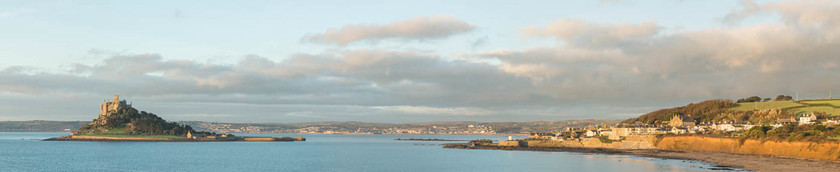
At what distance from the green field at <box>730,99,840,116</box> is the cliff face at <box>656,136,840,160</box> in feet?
166

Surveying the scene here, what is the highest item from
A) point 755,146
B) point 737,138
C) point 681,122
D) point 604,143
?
point 681,122

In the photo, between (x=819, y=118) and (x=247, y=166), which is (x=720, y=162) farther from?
(x=819, y=118)

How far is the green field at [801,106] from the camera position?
518 ft

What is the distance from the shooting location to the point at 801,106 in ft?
542

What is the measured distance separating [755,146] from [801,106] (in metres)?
77.9

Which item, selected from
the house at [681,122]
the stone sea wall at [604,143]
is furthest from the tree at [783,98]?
the stone sea wall at [604,143]

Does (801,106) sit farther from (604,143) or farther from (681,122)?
(604,143)

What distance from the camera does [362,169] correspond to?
85562 millimetres

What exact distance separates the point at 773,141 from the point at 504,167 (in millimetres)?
41515

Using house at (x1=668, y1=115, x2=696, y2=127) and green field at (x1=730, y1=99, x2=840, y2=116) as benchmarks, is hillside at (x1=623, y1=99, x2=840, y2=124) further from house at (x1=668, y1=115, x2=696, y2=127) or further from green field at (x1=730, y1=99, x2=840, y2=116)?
house at (x1=668, y1=115, x2=696, y2=127)

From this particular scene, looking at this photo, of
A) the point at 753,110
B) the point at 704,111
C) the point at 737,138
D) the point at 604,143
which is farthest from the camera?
the point at 704,111

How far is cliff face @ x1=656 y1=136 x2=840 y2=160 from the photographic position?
81.3 m

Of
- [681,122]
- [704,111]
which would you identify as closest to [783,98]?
[704,111]

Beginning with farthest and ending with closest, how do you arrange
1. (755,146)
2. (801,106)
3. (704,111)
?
(704,111), (801,106), (755,146)
